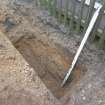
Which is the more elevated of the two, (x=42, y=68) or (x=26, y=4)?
(x=26, y=4)

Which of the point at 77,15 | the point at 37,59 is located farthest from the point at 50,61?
the point at 77,15

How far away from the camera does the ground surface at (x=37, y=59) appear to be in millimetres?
1854

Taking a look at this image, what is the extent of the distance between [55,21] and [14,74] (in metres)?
1.34

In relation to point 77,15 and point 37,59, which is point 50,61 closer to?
point 37,59

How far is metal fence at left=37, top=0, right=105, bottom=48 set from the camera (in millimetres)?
2428

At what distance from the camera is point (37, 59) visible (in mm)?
2596

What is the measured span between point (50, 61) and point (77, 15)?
0.75 metres

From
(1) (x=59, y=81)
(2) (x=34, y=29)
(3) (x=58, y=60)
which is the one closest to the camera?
(1) (x=59, y=81)

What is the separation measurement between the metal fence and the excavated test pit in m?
0.40

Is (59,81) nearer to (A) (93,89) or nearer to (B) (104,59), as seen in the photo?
(A) (93,89)

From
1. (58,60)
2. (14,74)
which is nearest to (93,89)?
(58,60)

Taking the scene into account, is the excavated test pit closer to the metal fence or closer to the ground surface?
the ground surface

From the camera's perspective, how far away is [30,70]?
199 centimetres

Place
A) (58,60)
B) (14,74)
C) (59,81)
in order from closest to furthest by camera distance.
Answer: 1. (14,74)
2. (59,81)
3. (58,60)
